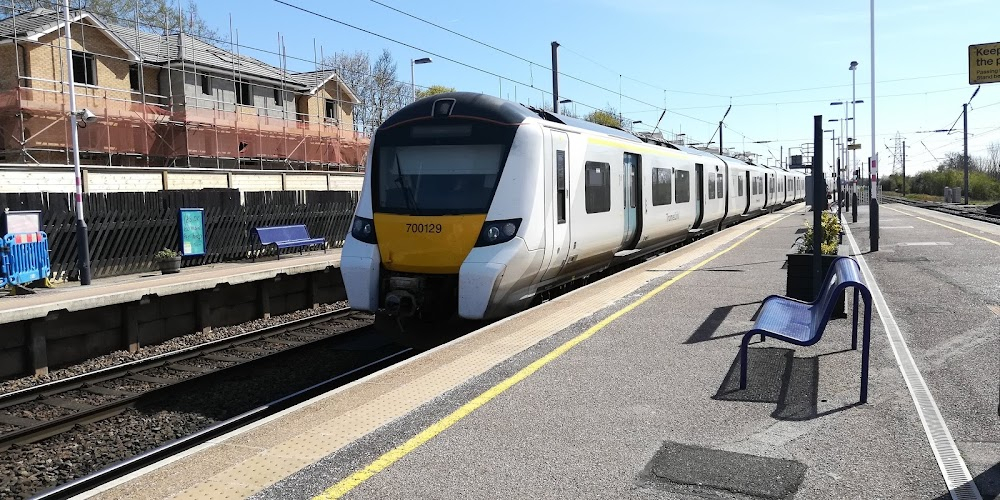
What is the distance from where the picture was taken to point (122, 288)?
12281mm

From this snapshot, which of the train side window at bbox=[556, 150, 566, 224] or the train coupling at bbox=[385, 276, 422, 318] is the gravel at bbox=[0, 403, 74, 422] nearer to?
the train coupling at bbox=[385, 276, 422, 318]

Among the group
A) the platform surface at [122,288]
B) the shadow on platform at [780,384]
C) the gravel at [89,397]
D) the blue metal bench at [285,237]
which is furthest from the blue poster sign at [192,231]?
the shadow on platform at [780,384]

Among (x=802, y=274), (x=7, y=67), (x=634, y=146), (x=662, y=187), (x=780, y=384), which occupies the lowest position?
(x=780, y=384)

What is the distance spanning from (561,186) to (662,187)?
20.5 feet

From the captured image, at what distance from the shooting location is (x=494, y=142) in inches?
335

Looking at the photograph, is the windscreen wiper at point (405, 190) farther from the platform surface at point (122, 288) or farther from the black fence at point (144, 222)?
the black fence at point (144, 222)

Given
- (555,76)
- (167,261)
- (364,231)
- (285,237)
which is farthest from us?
(555,76)

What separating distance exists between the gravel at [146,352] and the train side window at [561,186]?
6.01 metres

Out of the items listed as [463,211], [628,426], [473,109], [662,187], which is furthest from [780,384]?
[662,187]

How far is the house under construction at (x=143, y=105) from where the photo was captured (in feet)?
78.2

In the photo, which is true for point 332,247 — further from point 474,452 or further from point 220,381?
point 474,452

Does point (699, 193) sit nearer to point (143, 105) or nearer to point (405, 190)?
point (405, 190)

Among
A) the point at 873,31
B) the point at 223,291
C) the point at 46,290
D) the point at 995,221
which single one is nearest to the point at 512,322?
the point at 223,291

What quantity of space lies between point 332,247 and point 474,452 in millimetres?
18321
